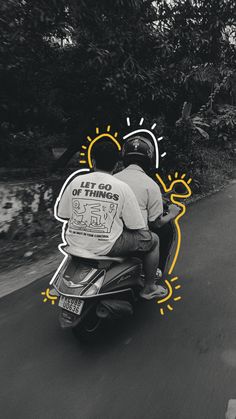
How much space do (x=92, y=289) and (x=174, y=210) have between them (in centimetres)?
150

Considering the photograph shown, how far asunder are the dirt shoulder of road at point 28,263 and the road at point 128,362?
0.31m

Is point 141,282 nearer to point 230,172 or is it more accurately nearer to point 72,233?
point 72,233

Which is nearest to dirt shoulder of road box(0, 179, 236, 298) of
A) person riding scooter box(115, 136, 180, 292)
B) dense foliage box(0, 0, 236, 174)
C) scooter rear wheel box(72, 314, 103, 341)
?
scooter rear wheel box(72, 314, 103, 341)

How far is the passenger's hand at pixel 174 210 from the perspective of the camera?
445cm

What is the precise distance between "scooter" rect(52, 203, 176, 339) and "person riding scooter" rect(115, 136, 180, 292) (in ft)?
1.68

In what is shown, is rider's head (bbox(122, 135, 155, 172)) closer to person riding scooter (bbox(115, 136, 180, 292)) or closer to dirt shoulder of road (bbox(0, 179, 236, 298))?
person riding scooter (bbox(115, 136, 180, 292))

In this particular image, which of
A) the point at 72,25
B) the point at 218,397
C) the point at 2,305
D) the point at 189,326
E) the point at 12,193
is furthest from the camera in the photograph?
the point at 72,25

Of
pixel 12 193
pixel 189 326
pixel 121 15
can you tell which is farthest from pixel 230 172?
pixel 189 326

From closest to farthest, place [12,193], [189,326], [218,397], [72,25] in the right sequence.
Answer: [218,397]
[189,326]
[12,193]
[72,25]

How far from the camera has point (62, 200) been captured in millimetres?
3840

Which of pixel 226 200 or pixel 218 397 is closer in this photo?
pixel 218 397

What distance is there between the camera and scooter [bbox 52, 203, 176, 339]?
11.1 feet

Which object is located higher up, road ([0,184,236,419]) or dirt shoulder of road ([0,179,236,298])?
road ([0,184,236,419])

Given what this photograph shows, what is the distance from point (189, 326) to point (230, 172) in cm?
1353
